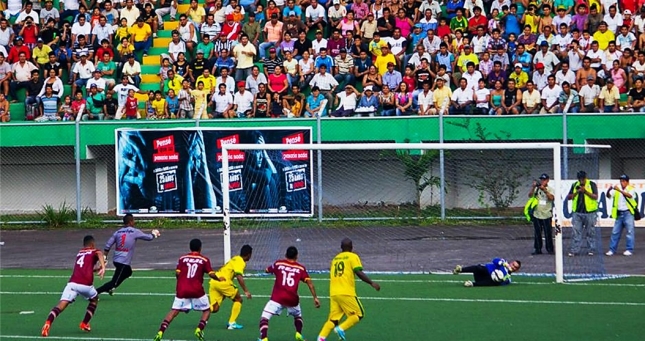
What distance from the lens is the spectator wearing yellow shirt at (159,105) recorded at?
105 ft

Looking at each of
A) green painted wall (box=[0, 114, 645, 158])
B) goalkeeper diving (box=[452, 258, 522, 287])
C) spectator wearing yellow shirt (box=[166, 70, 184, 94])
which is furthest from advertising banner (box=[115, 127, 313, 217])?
goalkeeper diving (box=[452, 258, 522, 287])

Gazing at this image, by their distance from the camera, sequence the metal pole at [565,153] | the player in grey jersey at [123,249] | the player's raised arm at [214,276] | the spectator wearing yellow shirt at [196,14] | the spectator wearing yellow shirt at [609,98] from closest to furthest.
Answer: the player's raised arm at [214,276], the player in grey jersey at [123,249], the metal pole at [565,153], the spectator wearing yellow shirt at [609,98], the spectator wearing yellow shirt at [196,14]

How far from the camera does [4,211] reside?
108 ft

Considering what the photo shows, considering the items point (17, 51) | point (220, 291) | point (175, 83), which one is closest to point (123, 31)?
point (17, 51)

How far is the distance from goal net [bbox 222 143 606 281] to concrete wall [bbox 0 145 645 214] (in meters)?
0.03

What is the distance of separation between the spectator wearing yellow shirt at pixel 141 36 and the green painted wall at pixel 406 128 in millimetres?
4348

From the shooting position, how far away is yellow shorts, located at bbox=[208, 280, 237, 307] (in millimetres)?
15758

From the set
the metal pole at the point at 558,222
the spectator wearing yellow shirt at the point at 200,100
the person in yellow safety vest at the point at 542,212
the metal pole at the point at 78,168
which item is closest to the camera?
the metal pole at the point at 558,222

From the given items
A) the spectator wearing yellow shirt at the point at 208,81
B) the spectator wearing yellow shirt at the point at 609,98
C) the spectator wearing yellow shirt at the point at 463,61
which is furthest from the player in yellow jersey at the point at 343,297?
the spectator wearing yellow shirt at the point at 208,81

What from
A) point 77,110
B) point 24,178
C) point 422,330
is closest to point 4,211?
point 24,178

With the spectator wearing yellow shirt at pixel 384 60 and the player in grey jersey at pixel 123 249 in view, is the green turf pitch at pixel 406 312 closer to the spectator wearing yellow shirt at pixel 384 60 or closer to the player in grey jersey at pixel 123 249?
the player in grey jersey at pixel 123 249

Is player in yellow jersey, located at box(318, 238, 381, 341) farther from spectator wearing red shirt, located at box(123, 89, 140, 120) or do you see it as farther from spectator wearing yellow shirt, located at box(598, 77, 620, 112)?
spectator wearing red shirt, located at box(123, 89, 140, 120)

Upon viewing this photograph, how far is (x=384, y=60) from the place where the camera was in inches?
1265

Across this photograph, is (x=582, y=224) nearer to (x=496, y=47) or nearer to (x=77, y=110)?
(x=496, y=47)
